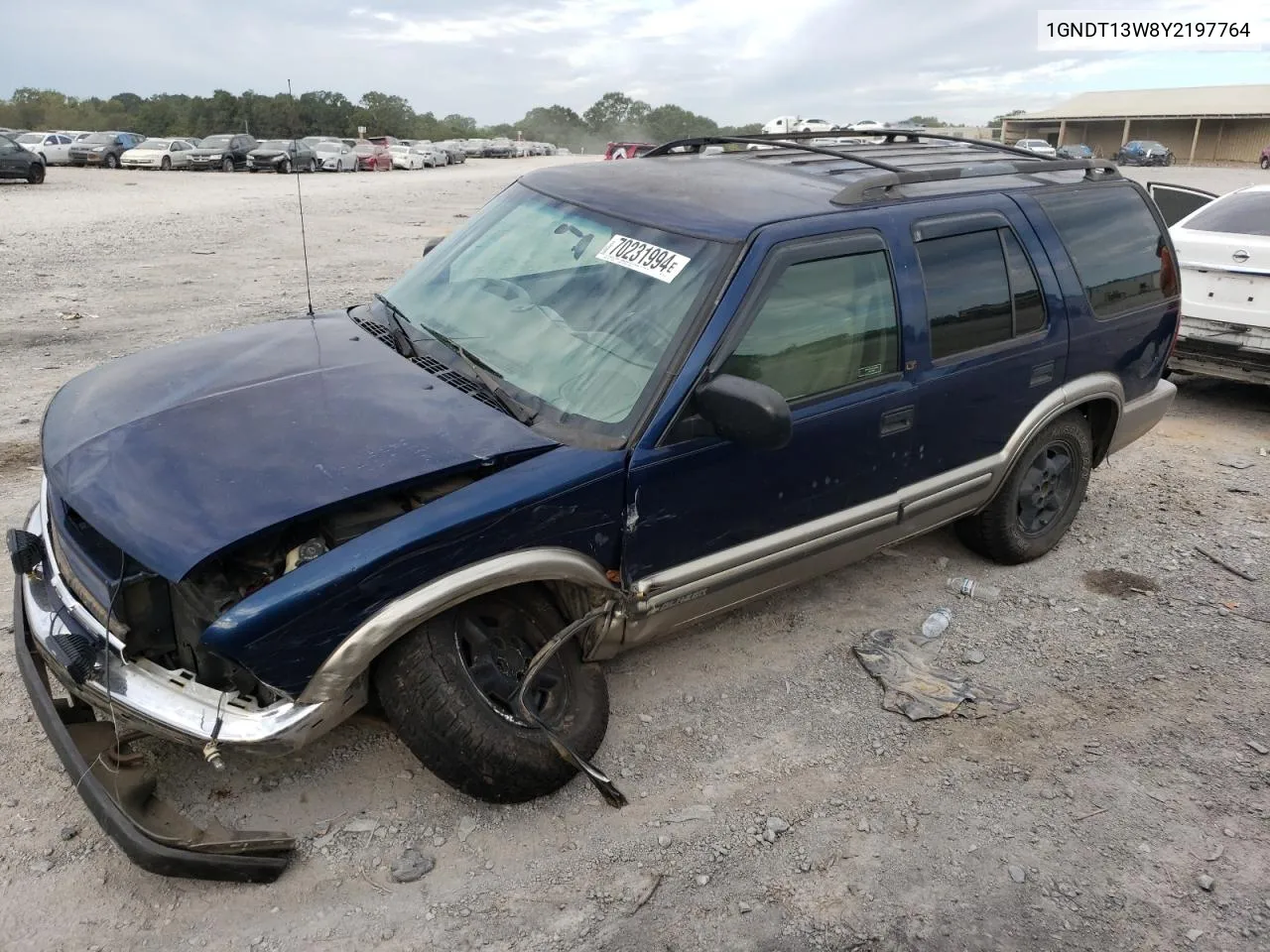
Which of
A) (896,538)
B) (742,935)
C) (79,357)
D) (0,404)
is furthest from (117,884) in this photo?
(79,357)

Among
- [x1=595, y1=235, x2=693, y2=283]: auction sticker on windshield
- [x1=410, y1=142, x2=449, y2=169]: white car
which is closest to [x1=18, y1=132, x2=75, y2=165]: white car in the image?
[x1=410, y1=142, x2=449, y2=169]: white car

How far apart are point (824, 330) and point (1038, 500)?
1941 mm

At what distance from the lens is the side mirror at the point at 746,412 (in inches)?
109

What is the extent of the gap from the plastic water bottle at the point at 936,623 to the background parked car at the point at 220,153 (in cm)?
3401

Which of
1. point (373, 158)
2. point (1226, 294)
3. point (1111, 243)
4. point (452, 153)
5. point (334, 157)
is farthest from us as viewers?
point (452, 153)

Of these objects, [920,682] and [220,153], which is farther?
[220,153]

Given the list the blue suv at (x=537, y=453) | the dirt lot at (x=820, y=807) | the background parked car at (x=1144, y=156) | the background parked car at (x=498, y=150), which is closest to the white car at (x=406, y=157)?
the background parked car at (x=498, y=150)

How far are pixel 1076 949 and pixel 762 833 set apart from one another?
916mm

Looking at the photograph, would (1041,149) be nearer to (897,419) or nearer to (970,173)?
(970,173)

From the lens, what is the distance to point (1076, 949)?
2.60 m

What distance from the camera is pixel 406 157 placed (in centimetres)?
3981

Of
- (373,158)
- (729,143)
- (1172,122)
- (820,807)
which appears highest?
(1172,122)

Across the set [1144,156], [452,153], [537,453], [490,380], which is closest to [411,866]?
[537,453]

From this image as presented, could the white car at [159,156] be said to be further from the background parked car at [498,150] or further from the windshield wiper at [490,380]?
the windshield wiper at [490,380]
